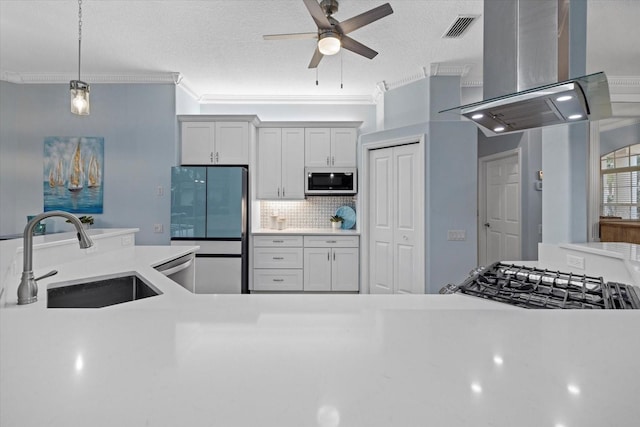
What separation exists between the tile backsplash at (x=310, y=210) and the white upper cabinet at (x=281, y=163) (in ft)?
1.07

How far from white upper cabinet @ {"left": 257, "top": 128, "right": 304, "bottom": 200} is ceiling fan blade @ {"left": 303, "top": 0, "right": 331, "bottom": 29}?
2.33m

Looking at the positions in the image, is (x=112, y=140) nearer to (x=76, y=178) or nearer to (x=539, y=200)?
(x=76, y=178)

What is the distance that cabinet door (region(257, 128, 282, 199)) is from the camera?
468 cm

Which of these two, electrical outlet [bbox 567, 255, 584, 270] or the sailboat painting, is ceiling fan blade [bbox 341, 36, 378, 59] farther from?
the sailboat painting

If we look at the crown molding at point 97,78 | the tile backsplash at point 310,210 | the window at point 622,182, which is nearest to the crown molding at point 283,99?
the crown molding at point 97,78

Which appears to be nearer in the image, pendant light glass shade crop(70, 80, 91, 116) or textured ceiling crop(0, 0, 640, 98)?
pendant light glass shade crop(70, 80, 91, 116)

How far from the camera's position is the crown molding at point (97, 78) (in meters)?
4.05

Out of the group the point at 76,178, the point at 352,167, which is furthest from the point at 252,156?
the point at 76,178

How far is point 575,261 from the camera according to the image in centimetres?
197

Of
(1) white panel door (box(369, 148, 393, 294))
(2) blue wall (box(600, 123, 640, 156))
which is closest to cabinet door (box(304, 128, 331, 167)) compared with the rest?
(1) white panel door (box(369, 148, 393, 294))

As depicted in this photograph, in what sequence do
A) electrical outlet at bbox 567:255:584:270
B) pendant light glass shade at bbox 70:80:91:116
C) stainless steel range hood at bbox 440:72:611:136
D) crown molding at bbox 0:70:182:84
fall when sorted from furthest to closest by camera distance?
crown molding at bbox 0:70:182:84
pendant light glass shade at bbox 70:80:91:116
electrical outlet at bbox 567:255:584:270
stainless steel range hood at bbox 440:72:611:136

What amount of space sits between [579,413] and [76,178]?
5.02m

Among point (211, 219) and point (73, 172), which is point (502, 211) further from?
point (73, 172)

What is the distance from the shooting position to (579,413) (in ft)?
1.38
